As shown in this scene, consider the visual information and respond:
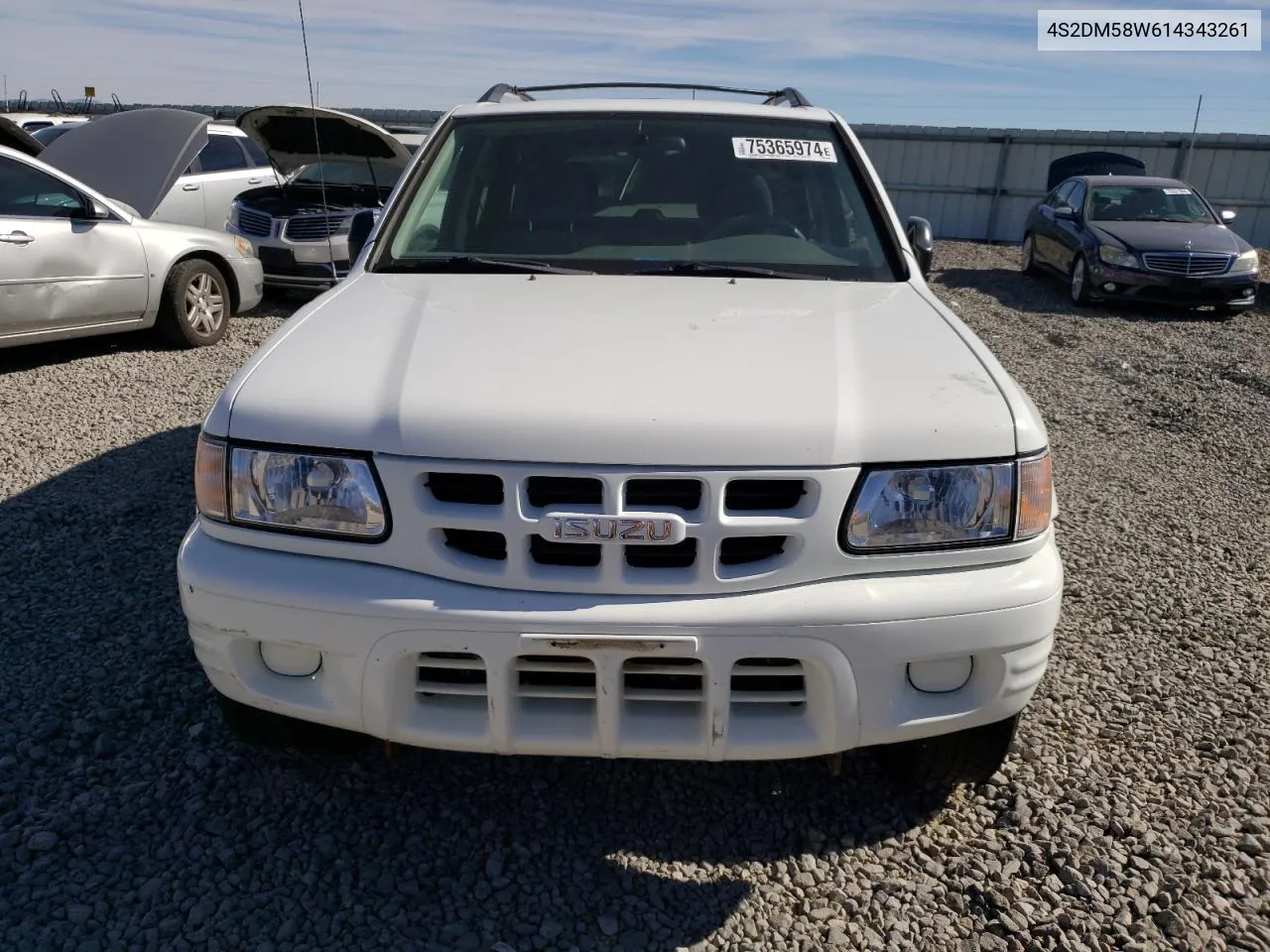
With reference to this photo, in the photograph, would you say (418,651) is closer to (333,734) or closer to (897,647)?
(333,734)

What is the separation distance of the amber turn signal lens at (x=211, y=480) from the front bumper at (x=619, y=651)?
83 mm

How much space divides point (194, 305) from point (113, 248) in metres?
0.83

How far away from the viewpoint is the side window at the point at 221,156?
1115 cm

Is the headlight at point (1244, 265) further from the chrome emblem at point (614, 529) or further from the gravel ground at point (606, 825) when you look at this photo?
the chrome emblem at point (614, 529)

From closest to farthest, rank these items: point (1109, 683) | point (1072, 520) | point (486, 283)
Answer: point (486, 283)
point (1109, 683)
point (1072, 520)

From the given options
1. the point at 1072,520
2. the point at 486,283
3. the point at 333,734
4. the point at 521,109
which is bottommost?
the point at 1072,520

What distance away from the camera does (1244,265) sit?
11.0 meters

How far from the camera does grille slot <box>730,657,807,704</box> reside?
2105 millimetres

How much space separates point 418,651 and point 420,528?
0.26 metres

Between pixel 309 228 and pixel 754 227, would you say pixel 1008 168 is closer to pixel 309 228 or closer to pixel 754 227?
pixel 309 228

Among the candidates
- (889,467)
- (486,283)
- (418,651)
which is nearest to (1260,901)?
(889,467)

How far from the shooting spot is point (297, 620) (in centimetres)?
210

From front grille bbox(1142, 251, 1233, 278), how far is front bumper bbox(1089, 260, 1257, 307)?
65 millimetres

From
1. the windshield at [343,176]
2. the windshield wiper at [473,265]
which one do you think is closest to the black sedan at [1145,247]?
the windshield at [343,176]
